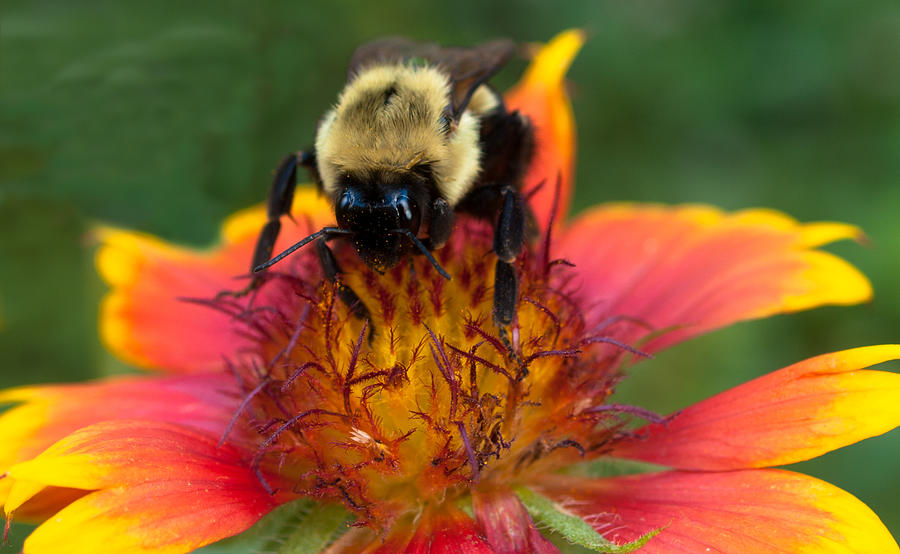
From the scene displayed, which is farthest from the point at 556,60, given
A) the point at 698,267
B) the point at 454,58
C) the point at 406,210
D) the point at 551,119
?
the point at 406,210

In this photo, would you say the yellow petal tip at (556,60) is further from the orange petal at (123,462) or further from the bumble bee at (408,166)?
the orange petal at (123,462)

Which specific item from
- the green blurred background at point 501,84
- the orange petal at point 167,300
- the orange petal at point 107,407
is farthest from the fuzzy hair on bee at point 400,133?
the green blurred background at point 501,84

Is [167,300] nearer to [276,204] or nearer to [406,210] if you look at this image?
[276,204]

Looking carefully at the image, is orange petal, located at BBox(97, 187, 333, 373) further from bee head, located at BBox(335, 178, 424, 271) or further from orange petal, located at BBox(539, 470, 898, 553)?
orange petal, located at BBox(539, 470, 898, 553)

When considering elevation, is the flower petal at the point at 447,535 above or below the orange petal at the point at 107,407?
below

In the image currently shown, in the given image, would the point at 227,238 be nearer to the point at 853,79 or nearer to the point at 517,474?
the point at 517,474
